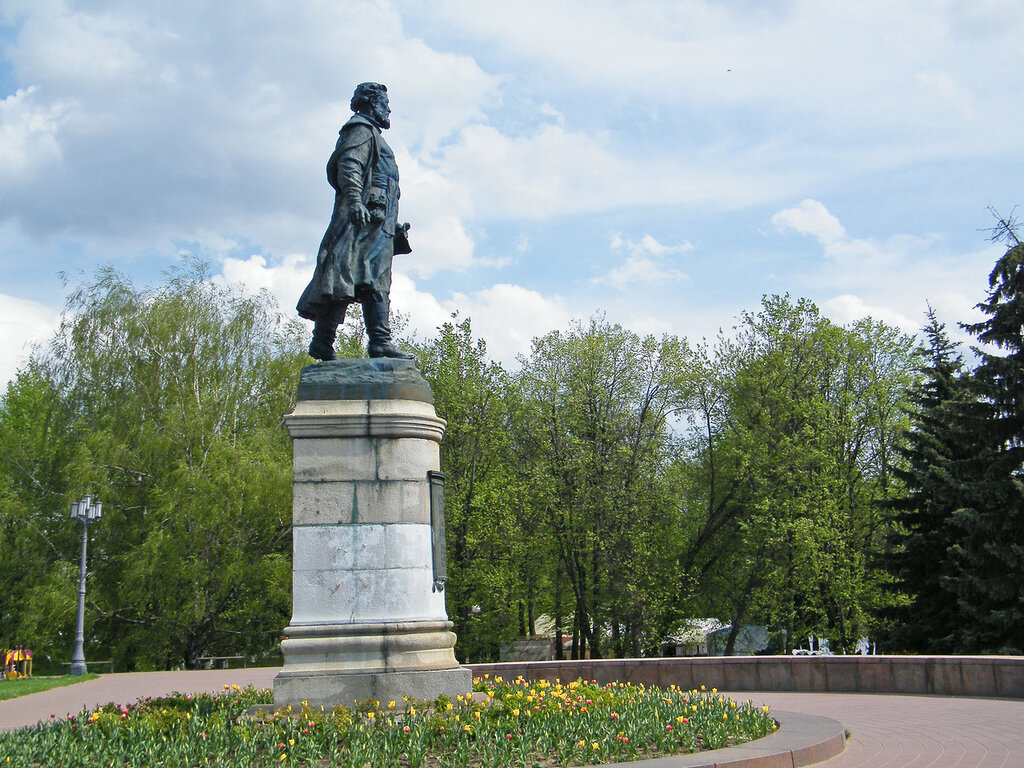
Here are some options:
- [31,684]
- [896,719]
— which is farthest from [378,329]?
[31,684]

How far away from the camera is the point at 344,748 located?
706cm

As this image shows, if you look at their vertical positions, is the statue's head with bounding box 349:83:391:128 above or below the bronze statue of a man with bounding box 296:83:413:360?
above

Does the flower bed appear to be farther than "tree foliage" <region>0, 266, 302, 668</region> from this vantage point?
No

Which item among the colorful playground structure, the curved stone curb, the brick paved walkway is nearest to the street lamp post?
the colorful playground structure

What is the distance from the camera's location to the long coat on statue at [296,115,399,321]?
9.71 metres

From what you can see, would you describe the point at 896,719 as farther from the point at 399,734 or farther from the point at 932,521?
the point at 932,521

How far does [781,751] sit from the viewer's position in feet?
23.5

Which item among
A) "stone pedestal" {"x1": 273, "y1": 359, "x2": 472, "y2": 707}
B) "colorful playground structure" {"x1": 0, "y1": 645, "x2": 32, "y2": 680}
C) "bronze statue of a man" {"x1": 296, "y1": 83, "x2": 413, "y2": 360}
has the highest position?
"bronze statue of a man" {"x1": 296, "y1": 83, "x2": 413, "y2": 360}

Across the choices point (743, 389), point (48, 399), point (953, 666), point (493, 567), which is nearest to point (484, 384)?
point (493, 567)

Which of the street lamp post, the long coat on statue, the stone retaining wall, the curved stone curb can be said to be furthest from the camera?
the street lamp post

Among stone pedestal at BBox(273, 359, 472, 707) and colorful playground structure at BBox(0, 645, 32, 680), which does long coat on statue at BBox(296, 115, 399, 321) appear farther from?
colorful playground structure at BBox(0, 645, 32, 680)

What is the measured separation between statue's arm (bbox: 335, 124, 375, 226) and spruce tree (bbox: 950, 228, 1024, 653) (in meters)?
14.8

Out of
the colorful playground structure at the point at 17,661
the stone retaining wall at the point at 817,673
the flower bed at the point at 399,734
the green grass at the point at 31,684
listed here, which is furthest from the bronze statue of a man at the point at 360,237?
the colorful playground structure at the point at 17,661

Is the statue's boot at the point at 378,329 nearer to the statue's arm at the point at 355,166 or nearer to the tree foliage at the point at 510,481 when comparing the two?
the statue's arm at the point at 355,166
